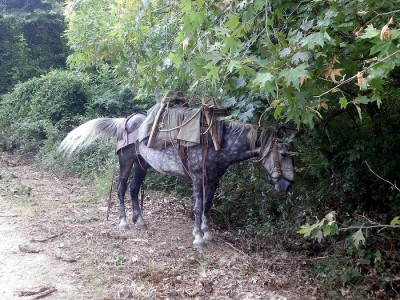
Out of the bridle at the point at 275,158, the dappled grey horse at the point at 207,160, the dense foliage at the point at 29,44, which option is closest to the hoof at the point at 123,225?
the dappled grey horse at the point at 207,160

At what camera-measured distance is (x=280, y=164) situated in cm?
494

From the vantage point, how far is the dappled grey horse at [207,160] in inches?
195

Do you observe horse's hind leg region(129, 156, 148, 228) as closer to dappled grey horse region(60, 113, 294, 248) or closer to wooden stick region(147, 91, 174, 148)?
A: dappled grey horse region(60, 113, 294, 248)

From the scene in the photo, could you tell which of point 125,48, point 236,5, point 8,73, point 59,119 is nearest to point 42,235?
point 125,48

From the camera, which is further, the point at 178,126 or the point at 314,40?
the point at 178,126

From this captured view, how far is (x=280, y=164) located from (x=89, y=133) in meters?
3.23

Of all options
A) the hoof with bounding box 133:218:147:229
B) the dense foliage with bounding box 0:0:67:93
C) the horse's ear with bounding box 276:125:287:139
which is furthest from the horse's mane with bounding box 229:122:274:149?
the dense foliage with bounding box 0:0:67:93

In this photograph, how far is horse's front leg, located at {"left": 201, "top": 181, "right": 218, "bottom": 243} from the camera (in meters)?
5.46

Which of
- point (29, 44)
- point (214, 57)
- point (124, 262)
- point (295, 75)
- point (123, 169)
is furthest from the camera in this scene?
point (29, 44)

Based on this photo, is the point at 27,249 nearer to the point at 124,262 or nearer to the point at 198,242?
the point at 124,262

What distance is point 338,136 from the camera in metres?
5.34

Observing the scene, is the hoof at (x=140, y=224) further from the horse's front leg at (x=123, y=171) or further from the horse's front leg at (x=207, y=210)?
Result: the horse's front leg at (x=207, y=210)

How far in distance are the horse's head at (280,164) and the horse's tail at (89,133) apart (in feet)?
9.15

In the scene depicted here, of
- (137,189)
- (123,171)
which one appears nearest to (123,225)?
(137,189)
